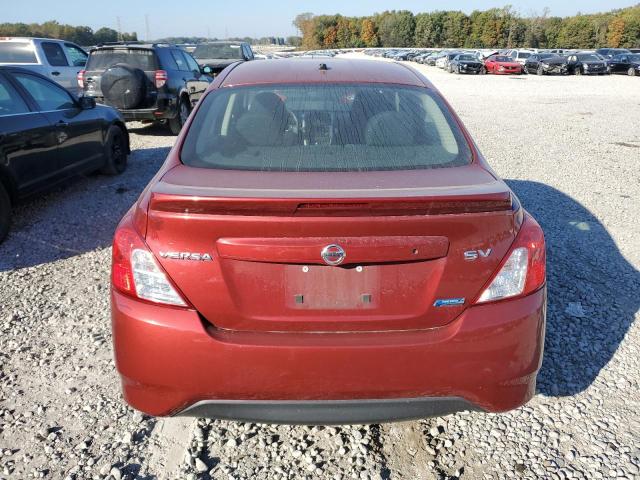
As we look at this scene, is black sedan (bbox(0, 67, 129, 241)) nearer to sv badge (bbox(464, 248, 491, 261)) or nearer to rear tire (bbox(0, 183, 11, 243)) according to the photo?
rear tire (bbox(0, 183, 11, 243))

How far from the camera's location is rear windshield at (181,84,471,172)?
2.44 metres

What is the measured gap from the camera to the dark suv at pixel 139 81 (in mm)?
9297

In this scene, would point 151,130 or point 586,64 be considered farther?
point 586,64

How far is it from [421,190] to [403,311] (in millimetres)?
464

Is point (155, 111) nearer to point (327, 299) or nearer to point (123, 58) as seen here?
point (123, 58)

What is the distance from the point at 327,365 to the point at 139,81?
862 centimetres

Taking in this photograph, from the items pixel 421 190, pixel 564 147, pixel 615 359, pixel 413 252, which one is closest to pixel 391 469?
pixel 413 252

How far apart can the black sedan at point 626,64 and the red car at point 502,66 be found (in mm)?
5788

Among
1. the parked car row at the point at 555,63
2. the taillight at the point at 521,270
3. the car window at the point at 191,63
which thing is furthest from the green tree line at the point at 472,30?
the taillight at the point at 521,270

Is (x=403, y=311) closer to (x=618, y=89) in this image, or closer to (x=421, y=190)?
(x=421, y=190)

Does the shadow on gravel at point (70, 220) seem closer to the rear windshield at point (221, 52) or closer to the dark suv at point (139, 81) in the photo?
the dark suv at point (139, 81)

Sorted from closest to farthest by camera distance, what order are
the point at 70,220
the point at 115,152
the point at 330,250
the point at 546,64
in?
1. the point at 330,250
2. the point at 70,220
3. the point at 115,152
4. the point at 546,64

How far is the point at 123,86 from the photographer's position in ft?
30.4

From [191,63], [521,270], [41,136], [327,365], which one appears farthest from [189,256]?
[191,63]
